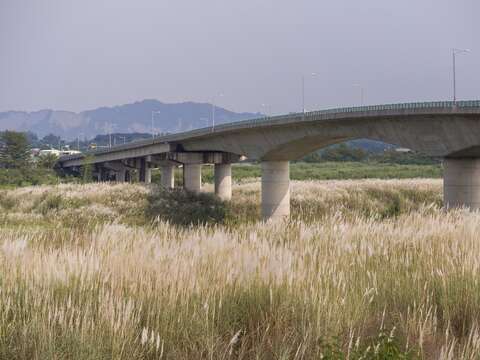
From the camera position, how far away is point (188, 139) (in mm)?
59688

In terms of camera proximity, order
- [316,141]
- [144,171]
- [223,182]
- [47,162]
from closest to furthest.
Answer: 1. [316,141]
2. [223,182]
3. [144,171]
4. [47,162]

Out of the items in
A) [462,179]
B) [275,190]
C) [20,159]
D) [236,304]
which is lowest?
[275,190]

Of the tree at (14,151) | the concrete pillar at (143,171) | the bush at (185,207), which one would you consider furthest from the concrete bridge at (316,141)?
the tree at (14,151)

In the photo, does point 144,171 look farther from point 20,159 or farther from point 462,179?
point 462,179

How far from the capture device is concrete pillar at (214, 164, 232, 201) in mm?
56781

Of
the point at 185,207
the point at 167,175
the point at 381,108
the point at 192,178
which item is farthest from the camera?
the point at 167,175

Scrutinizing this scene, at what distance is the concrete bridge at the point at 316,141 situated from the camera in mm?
30953

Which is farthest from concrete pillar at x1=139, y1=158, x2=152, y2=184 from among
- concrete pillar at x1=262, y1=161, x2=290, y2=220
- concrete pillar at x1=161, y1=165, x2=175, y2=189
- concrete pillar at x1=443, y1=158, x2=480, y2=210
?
concrete pillar at x1=443, y1=158, x2=480, y2=210

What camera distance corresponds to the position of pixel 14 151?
10525 cm

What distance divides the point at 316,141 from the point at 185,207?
14.0 metres

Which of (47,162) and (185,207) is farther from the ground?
(47,162)

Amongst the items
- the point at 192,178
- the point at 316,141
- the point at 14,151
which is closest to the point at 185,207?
the point at 192,178

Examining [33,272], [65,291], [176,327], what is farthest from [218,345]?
[33,272]

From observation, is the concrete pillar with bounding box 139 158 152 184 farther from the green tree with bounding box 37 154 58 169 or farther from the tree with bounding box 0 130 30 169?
the green tree with bounding box 37 154 58 169
